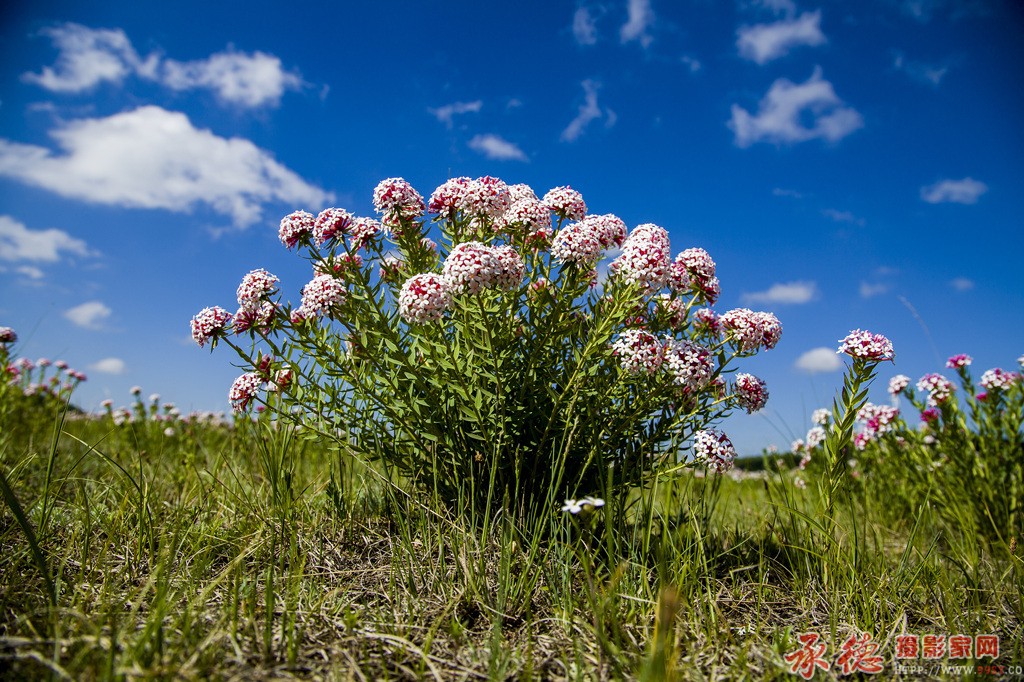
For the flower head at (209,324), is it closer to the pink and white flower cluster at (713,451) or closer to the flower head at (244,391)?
the flower head at (244,391)

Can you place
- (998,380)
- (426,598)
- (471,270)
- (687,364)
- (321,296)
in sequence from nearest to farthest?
(471,270), (426,598), (687,364), (321,296), (998,380)

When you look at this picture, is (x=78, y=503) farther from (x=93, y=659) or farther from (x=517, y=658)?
(x=517, y=658)

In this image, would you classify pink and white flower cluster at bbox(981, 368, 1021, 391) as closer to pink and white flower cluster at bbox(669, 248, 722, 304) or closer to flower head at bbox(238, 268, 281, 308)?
pink and white flower cluster at bbox(669, 248, 722, 304)

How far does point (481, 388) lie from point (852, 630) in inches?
82.3

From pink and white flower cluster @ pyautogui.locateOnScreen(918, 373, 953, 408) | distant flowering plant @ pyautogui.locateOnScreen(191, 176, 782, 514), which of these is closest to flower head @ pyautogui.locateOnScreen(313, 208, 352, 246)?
A: distant flowering plant @ pyautogui.locateOnScreen(191, 176, 782, 514)

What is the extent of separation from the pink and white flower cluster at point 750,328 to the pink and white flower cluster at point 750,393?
0.56 feet

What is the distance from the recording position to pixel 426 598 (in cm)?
280

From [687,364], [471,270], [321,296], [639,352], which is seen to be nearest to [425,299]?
[471,270]

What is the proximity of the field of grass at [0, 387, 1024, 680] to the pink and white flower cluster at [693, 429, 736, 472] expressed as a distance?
0.90ft

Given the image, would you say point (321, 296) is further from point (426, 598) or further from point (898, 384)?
point (898, 384)

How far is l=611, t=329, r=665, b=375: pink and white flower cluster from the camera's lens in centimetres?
291

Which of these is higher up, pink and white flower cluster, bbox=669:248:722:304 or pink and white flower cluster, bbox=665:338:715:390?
pink and white flower cluster, bbox=669:248:722:304

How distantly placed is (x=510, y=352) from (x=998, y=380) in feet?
17.5

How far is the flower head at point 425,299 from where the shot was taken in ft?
9.27
